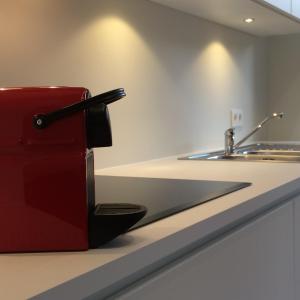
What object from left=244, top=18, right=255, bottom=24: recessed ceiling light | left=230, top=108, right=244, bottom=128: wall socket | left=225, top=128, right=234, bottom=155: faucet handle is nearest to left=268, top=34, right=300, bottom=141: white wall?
left=230, top=108, right=244, bottom=128: wall socket

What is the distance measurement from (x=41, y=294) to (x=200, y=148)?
173cm

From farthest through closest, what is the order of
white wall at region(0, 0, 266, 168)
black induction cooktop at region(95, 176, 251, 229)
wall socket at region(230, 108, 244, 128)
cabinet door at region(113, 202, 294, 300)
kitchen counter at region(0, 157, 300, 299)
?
wall socket at region(230, 108, 244, 128)
white wall at region(0, 0, 266, 168)
black induction cooktop at region(95, 176, 251, 229)
cabinet door at region(113, 202, 294, 300)
kitchen counter at region(0, 157, 300, 299)

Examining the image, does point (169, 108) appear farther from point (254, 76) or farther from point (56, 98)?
point (56, 98)

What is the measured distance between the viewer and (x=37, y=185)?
67 cm

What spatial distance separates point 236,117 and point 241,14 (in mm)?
573

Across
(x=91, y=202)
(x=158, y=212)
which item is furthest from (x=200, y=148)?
(x=91, y=202)

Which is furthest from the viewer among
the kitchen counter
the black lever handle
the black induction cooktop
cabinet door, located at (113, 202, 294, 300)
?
the black induction cooktop

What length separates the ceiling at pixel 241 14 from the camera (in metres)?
1.90

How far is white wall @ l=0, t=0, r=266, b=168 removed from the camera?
1.35 m

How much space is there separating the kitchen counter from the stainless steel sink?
0.72 m

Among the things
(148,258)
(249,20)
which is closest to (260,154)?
(249,20)

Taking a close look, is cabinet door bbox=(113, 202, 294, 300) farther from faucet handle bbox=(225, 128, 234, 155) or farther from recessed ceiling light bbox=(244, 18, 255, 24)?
recessed ceiling light bbox=(244, 18, 255, 24)

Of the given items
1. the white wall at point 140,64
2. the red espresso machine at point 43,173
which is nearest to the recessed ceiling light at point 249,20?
the white wall at point 140,64

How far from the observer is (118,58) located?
5.51 feet
